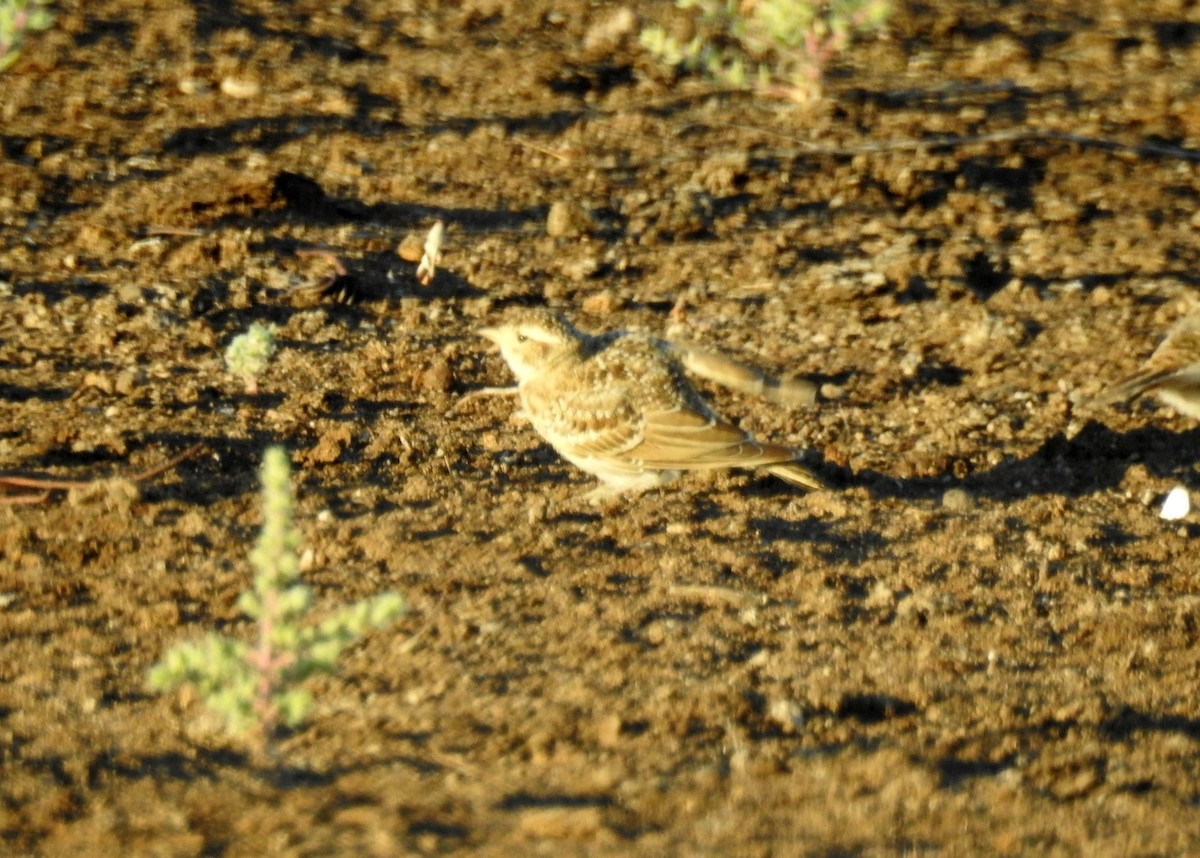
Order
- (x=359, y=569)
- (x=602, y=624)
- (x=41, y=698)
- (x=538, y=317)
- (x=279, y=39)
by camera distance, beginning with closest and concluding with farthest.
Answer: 1. (x=41, y=698)
2. (x=602, y=624)
3. (x=359, y=569)
4. (x=538, y=317)
5. (x=279, y=39)

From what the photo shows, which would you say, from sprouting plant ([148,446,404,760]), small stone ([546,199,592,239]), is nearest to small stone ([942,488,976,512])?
small stone ([546,199,592,239])

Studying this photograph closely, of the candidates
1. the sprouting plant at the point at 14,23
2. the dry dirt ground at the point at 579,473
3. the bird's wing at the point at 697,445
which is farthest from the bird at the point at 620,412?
the sprouting plant at the point at 14,23

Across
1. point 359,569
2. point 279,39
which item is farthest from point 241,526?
point 279,39

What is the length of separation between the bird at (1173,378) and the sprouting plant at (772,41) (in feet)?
13.5

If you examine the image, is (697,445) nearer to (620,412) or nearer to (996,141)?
(620,412)

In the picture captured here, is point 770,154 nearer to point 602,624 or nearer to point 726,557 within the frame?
point 726,557

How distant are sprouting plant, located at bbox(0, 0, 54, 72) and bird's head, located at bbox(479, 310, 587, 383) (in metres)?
3.88

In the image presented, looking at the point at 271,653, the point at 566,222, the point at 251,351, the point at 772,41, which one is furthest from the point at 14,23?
the point at 271,653

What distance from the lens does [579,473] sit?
7.38 metres

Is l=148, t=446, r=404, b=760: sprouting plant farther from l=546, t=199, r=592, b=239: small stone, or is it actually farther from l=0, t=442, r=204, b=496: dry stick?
l=546, t=199, r=592, b=239: small stone

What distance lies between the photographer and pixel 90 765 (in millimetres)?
4555

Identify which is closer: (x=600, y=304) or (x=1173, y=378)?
(x=1173, y=378)

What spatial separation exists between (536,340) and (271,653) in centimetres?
287

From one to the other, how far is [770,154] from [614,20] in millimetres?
2380
